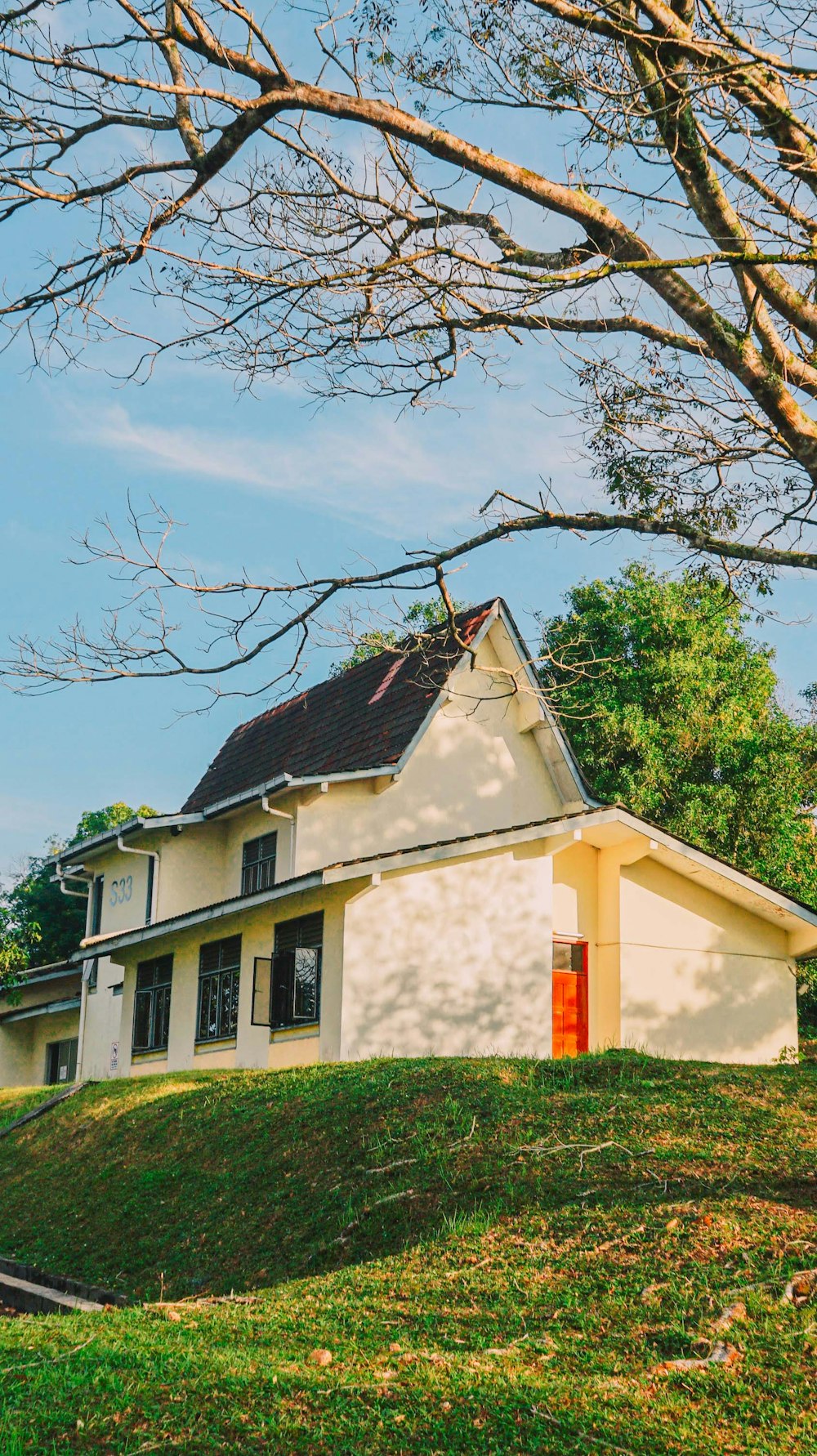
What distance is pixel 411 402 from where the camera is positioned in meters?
10.5

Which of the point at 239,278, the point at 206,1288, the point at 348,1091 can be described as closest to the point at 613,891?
the point at 348,1091

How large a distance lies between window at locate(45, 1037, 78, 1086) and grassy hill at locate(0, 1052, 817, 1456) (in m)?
17.8

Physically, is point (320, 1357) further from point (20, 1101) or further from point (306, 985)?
point (20, 1101)

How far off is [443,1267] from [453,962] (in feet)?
37.4

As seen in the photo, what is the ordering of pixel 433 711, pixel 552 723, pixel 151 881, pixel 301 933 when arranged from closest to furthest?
pixel 301 933, pixel 433 711, pixel 552 723, pixel 151 881

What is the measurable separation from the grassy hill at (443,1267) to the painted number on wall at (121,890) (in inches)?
435

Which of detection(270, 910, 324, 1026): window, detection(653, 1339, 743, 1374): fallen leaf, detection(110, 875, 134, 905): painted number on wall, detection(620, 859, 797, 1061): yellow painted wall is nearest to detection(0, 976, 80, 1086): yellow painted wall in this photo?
detection(110, 875, 134, 905): painted number on wall

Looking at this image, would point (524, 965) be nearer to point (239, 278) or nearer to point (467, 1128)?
point (467, 1128)

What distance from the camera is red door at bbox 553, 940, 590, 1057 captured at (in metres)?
21.5

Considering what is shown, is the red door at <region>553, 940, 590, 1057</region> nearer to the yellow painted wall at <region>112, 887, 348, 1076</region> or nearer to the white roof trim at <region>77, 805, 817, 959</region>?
the white roof trim at <region>77, 805, 817, 959</region>

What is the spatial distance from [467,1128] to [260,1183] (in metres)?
2.12

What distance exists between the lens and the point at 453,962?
19.8 metres

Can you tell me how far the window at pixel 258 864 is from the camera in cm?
2320

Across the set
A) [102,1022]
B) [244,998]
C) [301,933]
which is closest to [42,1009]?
[102,1022]
